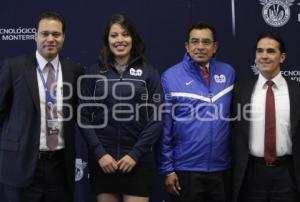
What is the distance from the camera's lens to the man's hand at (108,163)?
2.68 m

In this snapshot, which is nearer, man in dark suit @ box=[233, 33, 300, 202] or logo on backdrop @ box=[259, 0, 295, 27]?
man in dark suit @ box=[233, 33, 300, 202]

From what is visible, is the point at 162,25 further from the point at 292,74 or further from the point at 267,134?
the point at 267,134

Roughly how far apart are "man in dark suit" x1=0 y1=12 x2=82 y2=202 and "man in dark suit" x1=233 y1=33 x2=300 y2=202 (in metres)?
1.07

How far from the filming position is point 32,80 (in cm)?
261

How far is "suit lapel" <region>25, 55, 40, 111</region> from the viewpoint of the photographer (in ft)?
8.45

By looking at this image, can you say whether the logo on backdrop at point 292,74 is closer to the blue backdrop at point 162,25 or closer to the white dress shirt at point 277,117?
the blue backdrop at point 162,25

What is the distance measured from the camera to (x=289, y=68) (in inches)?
143

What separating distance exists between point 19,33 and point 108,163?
1.62 metres

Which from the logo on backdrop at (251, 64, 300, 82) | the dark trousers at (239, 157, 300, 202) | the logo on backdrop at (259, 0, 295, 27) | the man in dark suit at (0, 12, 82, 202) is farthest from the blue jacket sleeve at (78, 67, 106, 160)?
the logo on backdrop at (259, 0, 295, 27)

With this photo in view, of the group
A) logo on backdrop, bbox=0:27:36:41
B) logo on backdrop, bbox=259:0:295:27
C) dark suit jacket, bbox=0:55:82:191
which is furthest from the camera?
logo on backdrop, bbox=0:27:36:41

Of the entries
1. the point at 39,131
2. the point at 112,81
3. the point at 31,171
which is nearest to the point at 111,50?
the point at 112,81

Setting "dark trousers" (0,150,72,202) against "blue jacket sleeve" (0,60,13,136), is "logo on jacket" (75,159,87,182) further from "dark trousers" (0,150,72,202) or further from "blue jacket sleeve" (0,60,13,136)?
"blue jacket sleeve" (0,60,13,136)

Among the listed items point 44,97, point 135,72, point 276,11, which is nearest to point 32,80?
point 44,97

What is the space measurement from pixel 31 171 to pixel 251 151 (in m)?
1.36
